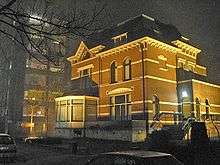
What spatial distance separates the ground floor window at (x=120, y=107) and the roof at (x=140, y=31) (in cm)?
660

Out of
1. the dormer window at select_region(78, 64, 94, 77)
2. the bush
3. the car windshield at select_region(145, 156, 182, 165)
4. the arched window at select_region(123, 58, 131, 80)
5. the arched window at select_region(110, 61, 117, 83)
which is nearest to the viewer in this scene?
the car windshield at select_region(145, 156, 182, 165)

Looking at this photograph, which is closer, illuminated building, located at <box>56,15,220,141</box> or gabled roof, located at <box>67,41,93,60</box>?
illuminated building, located at <box>56,15,220,141</box>

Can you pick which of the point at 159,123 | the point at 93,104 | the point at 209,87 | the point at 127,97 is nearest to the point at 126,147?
the point at 159,123

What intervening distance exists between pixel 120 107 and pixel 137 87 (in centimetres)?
360

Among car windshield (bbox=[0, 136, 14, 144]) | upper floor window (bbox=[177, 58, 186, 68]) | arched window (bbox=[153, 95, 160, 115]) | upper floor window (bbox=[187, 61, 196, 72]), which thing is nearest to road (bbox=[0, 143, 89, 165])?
car windshield (bbox=[0, 136, 14, 144])

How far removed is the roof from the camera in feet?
100

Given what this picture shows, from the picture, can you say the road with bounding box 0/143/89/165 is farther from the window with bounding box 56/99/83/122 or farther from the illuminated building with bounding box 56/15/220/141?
the window with bounding box 56/99/83/122

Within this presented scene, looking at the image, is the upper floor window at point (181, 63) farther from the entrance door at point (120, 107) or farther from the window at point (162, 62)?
the entrance door at point (120, 107)

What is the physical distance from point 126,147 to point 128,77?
40.0 feet

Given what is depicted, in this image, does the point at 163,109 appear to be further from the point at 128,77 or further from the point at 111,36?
the point at 111,36

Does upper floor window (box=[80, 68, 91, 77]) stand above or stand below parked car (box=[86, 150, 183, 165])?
above

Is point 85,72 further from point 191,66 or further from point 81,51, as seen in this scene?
point 191,66

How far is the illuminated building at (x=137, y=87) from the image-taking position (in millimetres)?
28453

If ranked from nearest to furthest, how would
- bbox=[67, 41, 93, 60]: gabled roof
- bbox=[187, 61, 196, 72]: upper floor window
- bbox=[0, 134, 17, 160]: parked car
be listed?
bbox=[0, 134, 17, 160]: parked car
bbox=[187, 61, 196, 72]: upper floor window
bbox=[67, 41, 93, 60]: gabled roof
